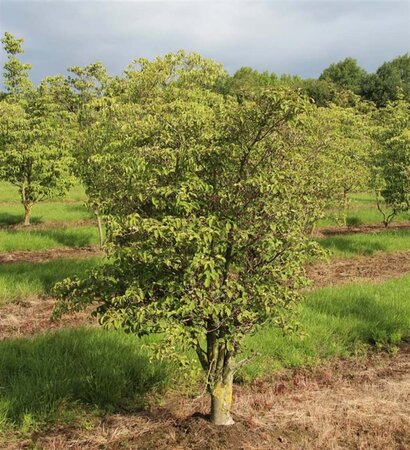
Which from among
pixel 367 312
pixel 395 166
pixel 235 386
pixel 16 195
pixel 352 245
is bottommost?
pixel 235 386

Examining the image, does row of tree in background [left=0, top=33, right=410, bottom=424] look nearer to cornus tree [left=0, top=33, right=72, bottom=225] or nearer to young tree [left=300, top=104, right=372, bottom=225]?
young tree [left=300, top=104, right=372, bottom=225]

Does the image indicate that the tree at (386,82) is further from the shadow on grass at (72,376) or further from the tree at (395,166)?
the shadow on grass at (72,376)

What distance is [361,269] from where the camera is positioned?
14.9m

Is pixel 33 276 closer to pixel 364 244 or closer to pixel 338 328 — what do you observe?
pixel 338 328

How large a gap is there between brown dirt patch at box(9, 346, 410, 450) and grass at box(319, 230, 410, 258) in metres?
10.2

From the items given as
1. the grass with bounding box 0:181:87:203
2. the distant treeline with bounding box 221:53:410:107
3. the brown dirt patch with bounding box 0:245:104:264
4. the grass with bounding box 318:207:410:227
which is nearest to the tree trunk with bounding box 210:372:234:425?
the brown dirt patch with bounding box 0:245:104:264

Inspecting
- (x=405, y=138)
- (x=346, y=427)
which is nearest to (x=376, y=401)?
(x=346, y=427)

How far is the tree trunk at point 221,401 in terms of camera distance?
206 inches

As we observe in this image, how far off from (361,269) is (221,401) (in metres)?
10.9

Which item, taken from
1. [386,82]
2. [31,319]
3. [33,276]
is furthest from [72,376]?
[386,82]

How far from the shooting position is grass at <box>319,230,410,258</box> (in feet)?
55.9

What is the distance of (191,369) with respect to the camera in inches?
175

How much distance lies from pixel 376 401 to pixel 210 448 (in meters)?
2.73

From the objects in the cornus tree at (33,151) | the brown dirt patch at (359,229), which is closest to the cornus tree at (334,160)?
the brown dirt patch at (359,229)
